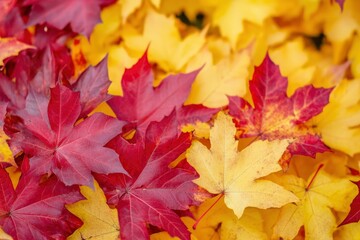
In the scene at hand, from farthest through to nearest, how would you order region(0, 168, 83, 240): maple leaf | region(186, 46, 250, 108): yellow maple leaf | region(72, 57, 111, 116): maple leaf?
region(186, 46, 250, 108): yellow maple leaf
region(72, 57, 111, 116): maple leaf
region(0, 168, 83, 240): maple leaf

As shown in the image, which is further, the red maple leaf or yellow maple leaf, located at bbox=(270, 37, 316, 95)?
yellow maple leaf, located at bbox=(270, 37, 316, 95)

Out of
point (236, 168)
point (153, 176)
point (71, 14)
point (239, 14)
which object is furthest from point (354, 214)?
point (71, 14)

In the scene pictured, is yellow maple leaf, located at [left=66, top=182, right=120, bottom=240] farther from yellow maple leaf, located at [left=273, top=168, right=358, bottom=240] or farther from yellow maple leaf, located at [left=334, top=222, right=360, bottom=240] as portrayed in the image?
yellow maple leaf, located at [left=334, top=222, right=360, bottom=240]

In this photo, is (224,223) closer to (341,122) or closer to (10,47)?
(341,122)

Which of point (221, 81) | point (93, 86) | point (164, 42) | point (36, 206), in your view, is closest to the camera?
point (36, 206)

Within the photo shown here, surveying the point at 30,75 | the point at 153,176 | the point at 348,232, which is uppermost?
the point at 30,75

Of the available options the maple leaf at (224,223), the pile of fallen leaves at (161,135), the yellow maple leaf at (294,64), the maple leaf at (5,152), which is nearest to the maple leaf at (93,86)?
the pile of fallen leaves at (161,135)

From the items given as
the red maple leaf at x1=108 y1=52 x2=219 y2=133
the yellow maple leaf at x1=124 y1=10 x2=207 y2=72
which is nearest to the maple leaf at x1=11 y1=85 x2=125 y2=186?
the red maple leaf at x1=108 y1=52 x2=219 y2=133

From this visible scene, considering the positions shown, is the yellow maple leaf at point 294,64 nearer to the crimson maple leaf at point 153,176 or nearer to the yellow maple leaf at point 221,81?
the yellow maple leaf at point 221,81
